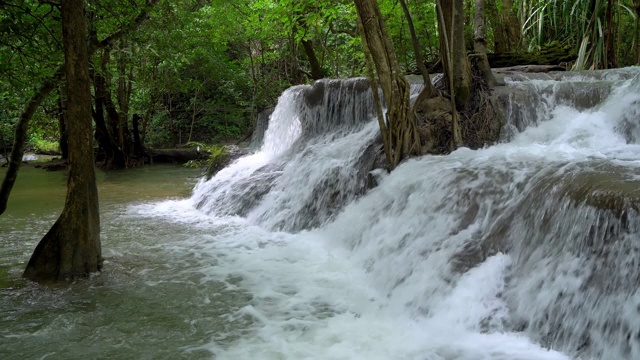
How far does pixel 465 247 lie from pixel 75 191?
3.86 m

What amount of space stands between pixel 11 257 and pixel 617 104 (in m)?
8.05

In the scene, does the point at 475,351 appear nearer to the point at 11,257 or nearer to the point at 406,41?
the point at 11,257

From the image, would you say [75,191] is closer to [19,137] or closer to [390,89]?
[19,137]

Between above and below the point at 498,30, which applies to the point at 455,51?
below

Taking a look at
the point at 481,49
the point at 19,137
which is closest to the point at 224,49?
the point at 481,49

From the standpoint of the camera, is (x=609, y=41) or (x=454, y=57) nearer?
(x=454, y=57)

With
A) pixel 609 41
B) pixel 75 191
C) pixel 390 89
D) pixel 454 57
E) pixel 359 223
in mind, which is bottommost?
pixel 359 223

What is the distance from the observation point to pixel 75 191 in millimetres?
5039

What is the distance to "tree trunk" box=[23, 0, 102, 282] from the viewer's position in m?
4.89

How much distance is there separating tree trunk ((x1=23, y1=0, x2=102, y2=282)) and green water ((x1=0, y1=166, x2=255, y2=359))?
0.70ft

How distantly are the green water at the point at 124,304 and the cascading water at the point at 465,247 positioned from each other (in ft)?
1.00

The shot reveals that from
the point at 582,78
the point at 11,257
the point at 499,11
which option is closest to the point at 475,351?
the point at 11,257

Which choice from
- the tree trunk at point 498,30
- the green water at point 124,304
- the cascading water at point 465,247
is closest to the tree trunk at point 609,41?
the cascading water at point 465,247

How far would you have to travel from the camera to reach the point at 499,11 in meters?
13.2
